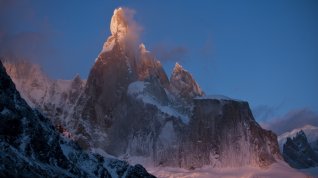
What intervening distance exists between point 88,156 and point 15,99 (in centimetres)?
4769

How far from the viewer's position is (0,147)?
127562 millimetres

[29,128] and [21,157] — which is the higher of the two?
[29,128]

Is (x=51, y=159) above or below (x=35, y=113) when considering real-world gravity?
below

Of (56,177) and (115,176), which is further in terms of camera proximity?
(115,176)

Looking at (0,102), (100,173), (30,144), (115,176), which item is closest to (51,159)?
(30,144)

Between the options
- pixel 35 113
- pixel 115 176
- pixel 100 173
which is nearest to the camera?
pixel 35 113

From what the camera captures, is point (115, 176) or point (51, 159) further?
point (115, 176)

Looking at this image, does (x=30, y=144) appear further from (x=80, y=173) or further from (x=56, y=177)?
(x=80, y=173)

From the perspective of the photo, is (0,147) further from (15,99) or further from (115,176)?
(115,176)

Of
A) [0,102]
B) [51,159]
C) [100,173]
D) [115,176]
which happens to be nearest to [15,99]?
[0,102]

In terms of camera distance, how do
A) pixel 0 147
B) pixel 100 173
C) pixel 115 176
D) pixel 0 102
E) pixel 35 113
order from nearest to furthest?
pixel 0 147
pixel 0 102
pixel 35 113
pixel 100 173
pixel 115 176

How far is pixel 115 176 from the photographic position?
19850 centimetres

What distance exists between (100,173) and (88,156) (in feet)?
22.4

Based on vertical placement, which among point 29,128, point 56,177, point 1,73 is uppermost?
point 1,73
